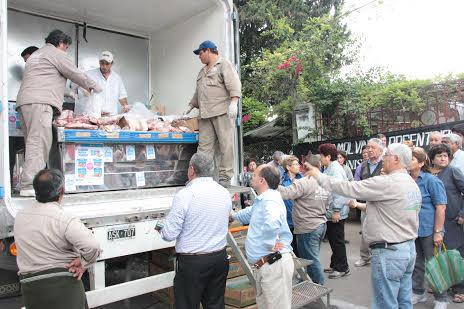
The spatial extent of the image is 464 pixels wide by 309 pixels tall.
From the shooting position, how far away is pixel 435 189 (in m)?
3.83

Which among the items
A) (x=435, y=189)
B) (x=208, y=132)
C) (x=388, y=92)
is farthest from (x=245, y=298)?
(x=388, y=92)

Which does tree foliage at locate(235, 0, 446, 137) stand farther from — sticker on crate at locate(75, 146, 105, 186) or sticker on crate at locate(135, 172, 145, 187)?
sticker on crate at locate(75, 146, 105, 186)

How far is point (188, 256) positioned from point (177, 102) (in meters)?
2.66

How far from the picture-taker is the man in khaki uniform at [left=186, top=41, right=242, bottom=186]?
13.5 feet

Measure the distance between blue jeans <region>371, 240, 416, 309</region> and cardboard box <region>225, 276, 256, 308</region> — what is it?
3.37ft

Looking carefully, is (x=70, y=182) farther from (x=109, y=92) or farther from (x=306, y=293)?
(x=306, y=293)

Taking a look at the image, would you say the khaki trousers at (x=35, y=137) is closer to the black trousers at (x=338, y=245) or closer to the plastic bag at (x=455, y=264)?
the black trousers at (x=338, y=245)

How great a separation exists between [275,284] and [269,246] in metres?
0.26

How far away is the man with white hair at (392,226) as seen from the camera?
2840mm

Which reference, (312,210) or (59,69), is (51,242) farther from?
(312,210)

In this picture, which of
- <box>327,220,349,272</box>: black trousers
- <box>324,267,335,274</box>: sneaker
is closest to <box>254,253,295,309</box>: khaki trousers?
<box>327,220,349,272</box>: black trousers

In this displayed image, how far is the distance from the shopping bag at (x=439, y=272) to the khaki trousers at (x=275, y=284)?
1.51 m

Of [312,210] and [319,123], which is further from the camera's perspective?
[319,123]

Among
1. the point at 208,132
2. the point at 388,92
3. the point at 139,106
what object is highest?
the point at 388,92
